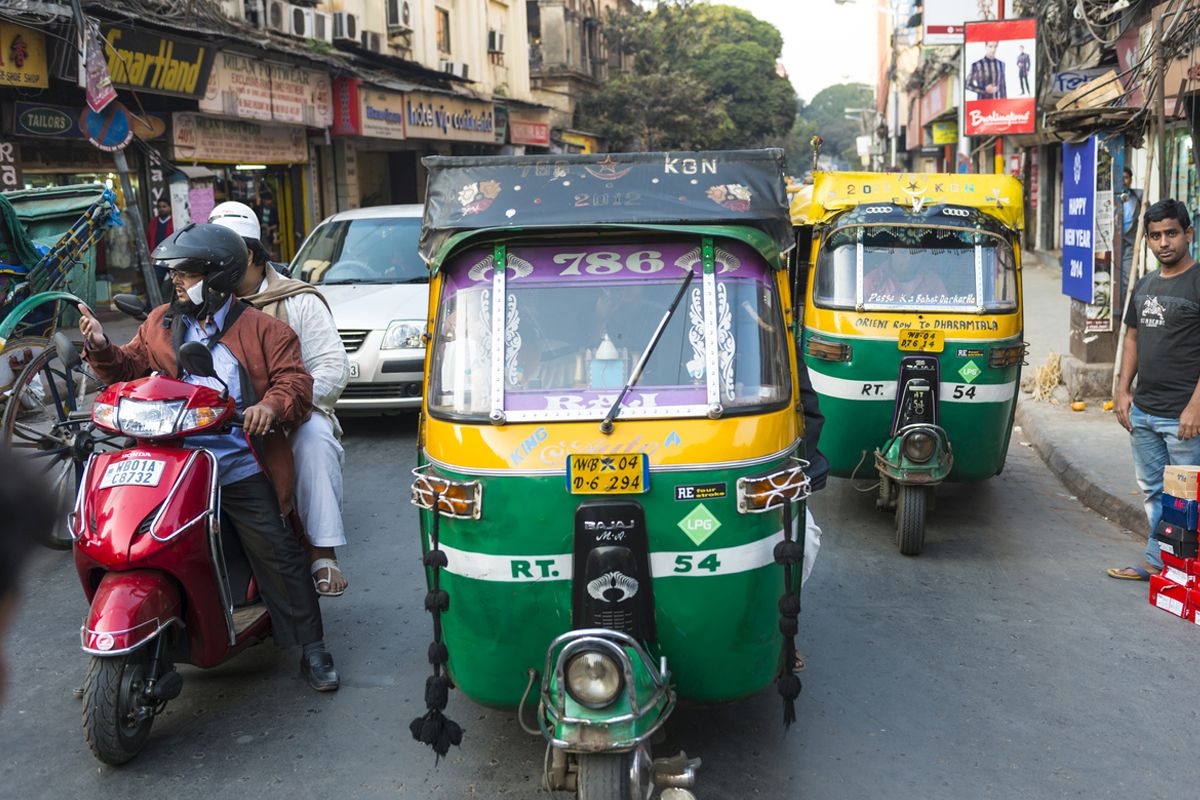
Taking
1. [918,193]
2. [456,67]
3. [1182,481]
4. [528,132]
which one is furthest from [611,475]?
[528,132]

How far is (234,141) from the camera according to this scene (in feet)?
63.2

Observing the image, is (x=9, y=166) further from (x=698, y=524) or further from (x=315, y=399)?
(x=698, y=524)

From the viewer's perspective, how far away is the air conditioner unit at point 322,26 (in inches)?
894

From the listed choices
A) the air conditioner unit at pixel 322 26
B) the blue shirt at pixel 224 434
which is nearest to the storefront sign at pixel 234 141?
the air conditioner unit at pixel 322 26

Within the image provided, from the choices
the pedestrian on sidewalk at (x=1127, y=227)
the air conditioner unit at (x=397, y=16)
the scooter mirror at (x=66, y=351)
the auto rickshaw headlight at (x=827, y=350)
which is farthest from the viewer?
the air conditioner unit at (x=397, y=16)

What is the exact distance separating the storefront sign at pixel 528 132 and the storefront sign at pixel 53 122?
648 inches

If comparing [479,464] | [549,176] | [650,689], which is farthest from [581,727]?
[549,176]

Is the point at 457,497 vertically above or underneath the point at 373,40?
underneath

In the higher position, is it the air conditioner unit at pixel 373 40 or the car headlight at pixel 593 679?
the air conditioner unit at pixel 373 40

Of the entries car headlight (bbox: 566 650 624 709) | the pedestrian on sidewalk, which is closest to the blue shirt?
car headlight (bbox: 566 650 624 709)

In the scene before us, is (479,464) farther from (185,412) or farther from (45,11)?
(45,11)

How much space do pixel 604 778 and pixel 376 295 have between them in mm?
7411

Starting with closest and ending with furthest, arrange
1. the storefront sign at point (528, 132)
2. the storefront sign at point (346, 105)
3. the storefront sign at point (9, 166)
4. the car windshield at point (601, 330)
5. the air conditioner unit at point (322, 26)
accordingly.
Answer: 1. the car windshield at point (601, 330)
2. the storefront sign at point (9, 166)
3. the storefront sign at point (346, 105)
4. the air conditioner unit at point (322, 26)
5. the storefront sign at point (528, 132)

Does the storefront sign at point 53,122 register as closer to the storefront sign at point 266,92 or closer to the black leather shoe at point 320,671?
the storefront sign at point 266,92
